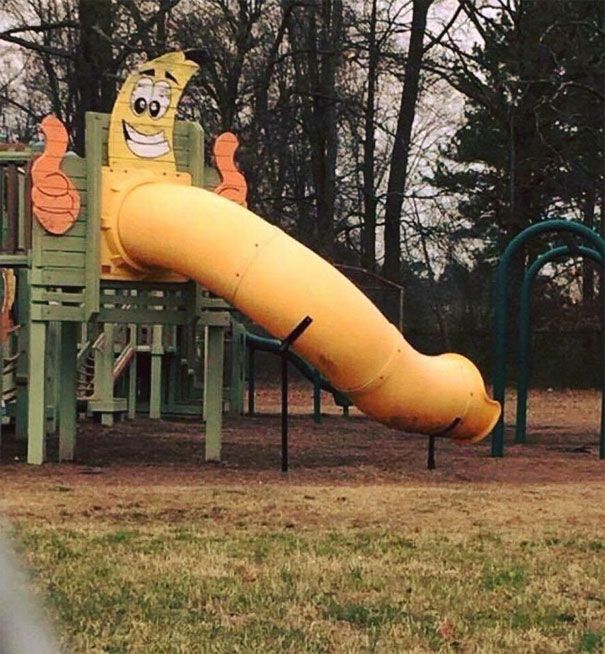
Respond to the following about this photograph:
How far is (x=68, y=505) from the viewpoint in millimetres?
7023

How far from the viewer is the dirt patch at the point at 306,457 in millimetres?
9180

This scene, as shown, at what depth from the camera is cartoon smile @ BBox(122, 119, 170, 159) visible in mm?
9867

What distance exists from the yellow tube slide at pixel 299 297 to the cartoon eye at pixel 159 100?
77cm

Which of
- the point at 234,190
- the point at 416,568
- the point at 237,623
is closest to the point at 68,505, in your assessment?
the point at 416,568

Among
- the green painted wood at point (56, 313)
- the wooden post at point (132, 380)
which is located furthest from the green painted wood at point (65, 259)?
the wooden post at point (132, 380)

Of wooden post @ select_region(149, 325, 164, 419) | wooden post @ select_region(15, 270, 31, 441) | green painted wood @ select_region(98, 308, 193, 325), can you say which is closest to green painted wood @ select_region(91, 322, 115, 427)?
wooden post @ select_region(15, 270, 31, 441)

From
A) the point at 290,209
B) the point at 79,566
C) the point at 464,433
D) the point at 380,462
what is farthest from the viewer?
the point at 290,209

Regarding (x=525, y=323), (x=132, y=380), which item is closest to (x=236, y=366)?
(x=132, y=380)

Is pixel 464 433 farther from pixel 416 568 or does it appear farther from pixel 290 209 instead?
pixel 290 209

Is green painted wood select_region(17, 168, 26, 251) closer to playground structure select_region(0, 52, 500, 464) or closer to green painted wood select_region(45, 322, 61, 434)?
playground structure select_region(0, 52, 500, 464)

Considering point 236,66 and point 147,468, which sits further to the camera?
point 236,66

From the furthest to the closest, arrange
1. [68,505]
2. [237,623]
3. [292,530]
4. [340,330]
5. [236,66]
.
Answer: [236,66] < [340,330] < [68,505] < [292,530] < [237,623]

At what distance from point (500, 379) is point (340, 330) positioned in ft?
10.4

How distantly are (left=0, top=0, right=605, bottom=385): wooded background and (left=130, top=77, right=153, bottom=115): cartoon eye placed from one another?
10.1 meters
